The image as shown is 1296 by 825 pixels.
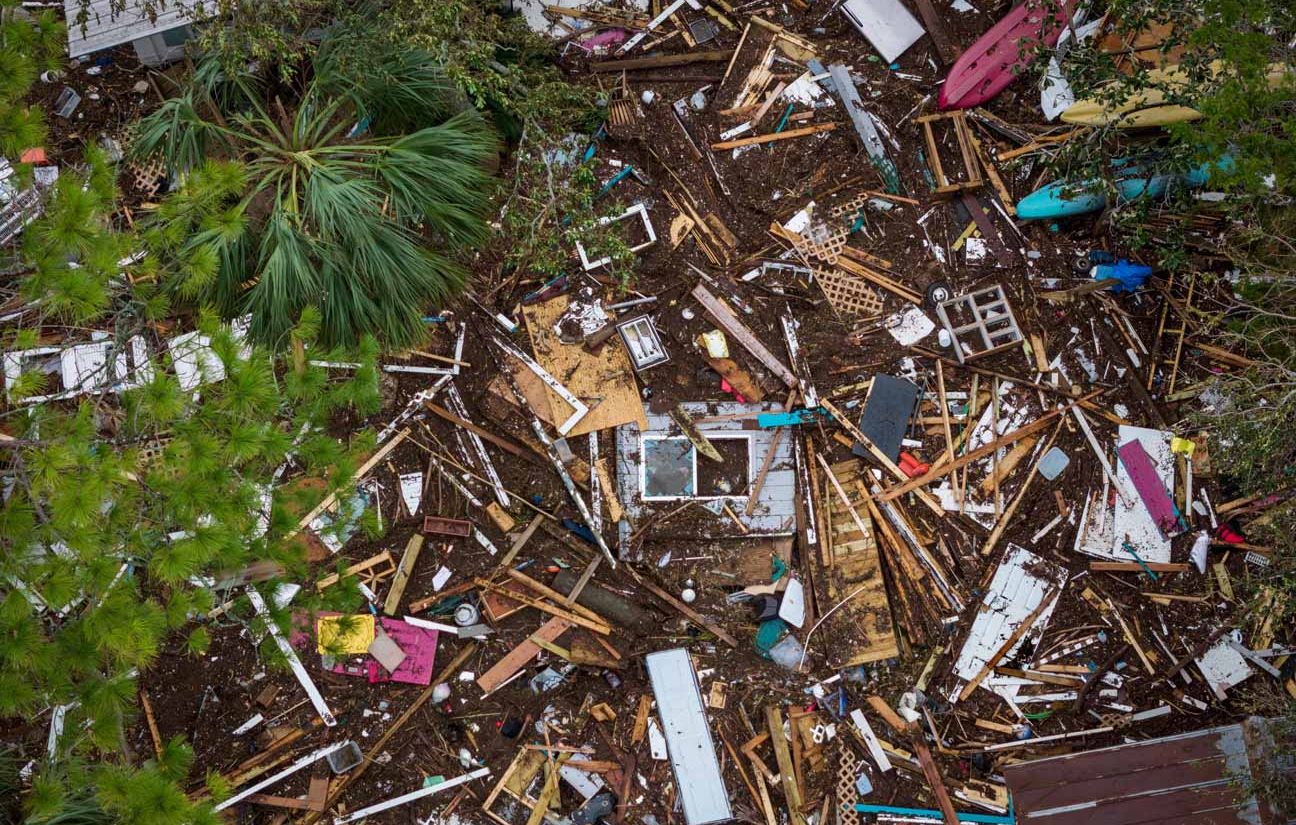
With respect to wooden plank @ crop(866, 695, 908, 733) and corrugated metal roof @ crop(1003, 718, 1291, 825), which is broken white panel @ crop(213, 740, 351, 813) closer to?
wooden plank @ crop(866, 695, 908, 733)

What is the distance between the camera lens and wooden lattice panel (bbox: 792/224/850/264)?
305 inches

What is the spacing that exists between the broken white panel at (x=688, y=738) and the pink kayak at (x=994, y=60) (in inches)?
203

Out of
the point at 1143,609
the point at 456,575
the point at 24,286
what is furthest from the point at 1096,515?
the point at 24,286

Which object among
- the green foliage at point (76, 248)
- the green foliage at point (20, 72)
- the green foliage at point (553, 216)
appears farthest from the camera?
the green foliage at point (553, 216)

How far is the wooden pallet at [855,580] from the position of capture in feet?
24.5

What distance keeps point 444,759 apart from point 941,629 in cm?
414

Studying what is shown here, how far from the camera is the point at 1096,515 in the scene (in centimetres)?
754

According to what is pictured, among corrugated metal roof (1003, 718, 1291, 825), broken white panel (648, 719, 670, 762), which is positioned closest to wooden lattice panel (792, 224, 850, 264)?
broken white panel (648, 719, 670, 762)

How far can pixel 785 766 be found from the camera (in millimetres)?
7352

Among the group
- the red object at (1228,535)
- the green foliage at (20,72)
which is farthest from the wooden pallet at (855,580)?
the green foliage at (20,72)

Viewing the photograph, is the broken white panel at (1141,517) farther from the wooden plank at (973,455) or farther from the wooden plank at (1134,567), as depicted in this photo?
the wooden plank at (973,455)

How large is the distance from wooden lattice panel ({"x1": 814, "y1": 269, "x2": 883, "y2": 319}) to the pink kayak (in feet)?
5.61

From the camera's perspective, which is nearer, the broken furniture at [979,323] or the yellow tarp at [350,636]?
the yellow tarp at [350,636]

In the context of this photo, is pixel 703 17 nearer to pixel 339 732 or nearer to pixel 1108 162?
pixel 1108 162
